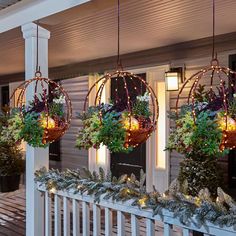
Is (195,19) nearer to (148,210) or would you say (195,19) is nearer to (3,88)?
(148,210)

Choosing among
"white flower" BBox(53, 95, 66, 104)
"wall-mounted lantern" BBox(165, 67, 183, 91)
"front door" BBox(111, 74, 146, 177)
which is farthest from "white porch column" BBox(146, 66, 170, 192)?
"white flower" BBox(53, 95, 66, 104)

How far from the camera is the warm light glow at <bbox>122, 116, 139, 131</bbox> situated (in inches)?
98.6

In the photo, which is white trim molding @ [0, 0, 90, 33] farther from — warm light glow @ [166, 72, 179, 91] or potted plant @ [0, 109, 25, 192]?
potted plant @ [0, 109, 25, 192]

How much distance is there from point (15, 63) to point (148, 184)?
10.2ft

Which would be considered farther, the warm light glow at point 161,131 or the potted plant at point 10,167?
the potted plant at point 10,167

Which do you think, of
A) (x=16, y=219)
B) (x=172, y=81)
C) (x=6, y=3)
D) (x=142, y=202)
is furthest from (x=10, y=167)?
(x=142, y=202)

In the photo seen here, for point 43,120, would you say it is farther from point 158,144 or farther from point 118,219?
point 158,144

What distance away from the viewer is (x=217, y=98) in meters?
2.29

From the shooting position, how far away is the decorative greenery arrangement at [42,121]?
2920 mm

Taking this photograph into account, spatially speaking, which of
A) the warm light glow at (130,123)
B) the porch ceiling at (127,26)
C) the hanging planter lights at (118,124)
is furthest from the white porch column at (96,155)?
the warm light glow at (130,123)

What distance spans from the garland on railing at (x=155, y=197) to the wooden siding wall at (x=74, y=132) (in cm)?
375

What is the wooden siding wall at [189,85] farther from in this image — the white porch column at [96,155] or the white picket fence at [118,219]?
the white picket fence at [118,219]

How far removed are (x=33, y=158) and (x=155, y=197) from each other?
1454 millimetres

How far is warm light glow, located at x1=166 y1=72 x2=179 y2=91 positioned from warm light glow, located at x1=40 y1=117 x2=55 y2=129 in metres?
2.31
